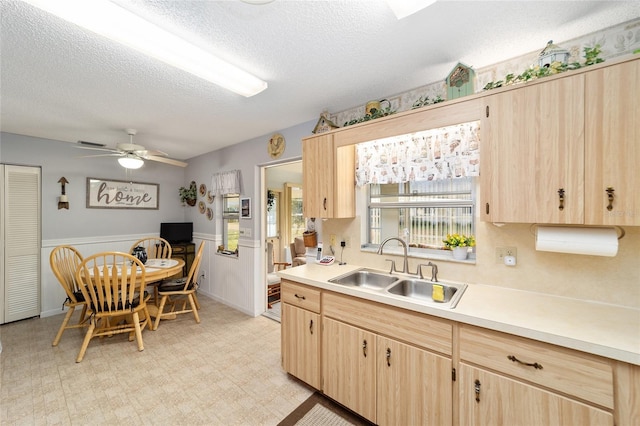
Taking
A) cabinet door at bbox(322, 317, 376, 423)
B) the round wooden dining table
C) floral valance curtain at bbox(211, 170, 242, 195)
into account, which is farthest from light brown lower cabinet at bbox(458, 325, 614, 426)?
floral valance curtain at bbox(211, 170, 242, 195)

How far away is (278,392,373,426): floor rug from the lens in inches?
68.8

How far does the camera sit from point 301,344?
206 centimetres

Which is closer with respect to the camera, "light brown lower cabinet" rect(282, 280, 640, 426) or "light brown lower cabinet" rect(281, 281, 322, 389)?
"light brown lower cabinet" rect(282, 280, 640, 426)

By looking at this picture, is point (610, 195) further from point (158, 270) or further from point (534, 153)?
point (158, 270)

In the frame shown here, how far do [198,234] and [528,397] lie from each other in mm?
4730

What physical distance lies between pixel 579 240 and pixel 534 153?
1.71 ft

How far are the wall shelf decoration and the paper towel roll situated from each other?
5.29 m

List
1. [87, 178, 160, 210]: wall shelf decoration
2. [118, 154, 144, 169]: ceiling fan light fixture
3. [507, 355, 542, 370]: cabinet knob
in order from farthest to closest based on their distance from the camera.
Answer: [87, 178, 160, 210]: wall shelf decoration, [118, 154, 144, 169]: ceiling fan light fixture, [507, 355, 542, 370]: cabinet knob

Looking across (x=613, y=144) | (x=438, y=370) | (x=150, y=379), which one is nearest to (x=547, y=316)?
(x=438, y=370)

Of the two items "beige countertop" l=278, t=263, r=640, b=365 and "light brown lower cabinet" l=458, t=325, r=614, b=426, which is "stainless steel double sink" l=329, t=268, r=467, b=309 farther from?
"light brown lower cabinet" l=458, t=325, r=614, b=426

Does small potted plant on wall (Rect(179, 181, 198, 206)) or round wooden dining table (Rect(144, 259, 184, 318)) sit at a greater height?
small potted plant on wall (Rect(179, 181, 198, 206))

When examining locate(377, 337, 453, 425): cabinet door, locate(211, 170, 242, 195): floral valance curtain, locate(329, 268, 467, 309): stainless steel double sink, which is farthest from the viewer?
locate(211, 170, 242, 195): floral valance curtain

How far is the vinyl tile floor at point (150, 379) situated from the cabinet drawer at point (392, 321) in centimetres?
83

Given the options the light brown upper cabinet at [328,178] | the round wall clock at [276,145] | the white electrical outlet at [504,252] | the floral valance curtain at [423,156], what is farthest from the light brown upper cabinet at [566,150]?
the round wall clock at [276,145]
